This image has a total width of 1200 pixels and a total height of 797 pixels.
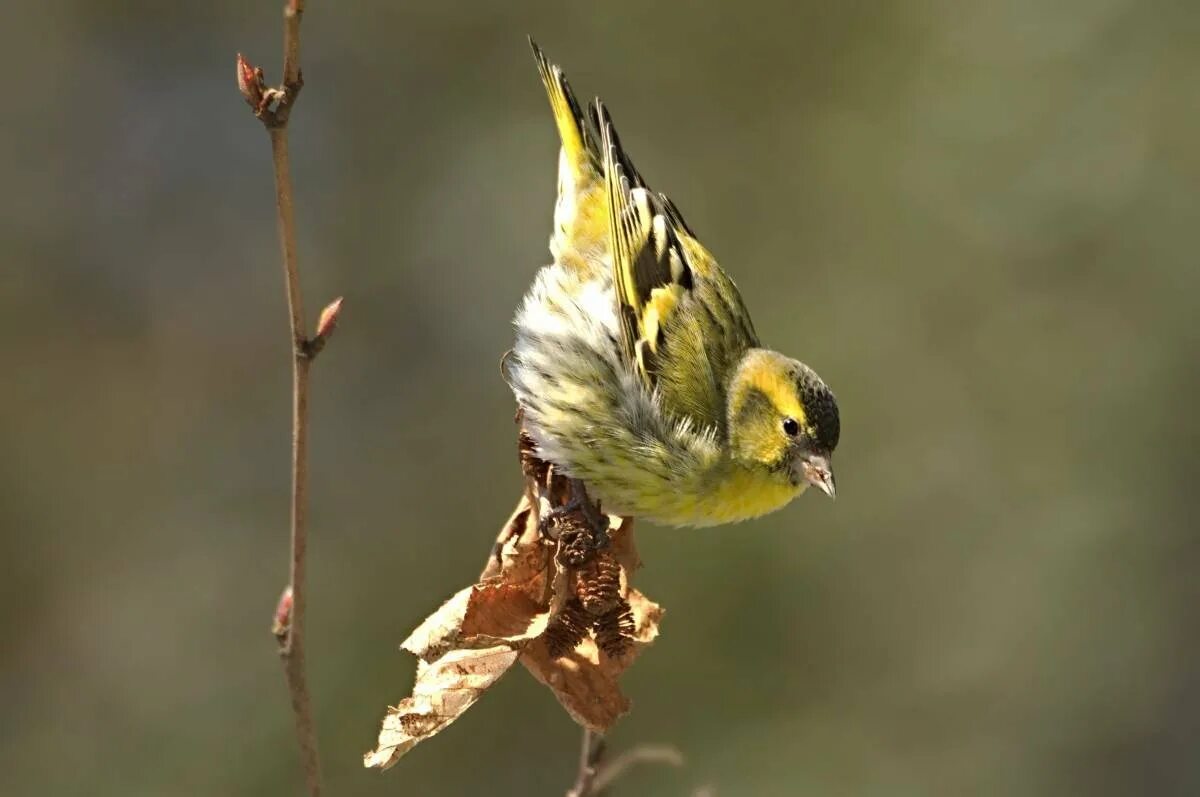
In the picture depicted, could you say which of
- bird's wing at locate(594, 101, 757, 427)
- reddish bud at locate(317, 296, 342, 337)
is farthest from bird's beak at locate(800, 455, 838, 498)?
reddish bud at locate(317, 296, 342, 337)

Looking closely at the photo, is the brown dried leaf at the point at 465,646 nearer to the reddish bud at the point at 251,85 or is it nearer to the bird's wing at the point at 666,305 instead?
the reddish bud at the point at 251,85

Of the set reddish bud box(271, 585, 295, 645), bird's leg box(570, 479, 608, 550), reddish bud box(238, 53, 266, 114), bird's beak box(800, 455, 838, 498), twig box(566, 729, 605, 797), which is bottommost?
twig box(566, 729, 605, 797)

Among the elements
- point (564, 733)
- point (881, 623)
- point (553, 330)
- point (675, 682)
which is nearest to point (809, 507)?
point (881, 623)

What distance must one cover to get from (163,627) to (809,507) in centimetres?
306

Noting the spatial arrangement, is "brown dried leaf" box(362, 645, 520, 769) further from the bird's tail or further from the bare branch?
the bird's tail

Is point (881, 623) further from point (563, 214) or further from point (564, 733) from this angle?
point (563, 214)

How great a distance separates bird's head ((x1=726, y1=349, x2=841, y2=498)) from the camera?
140 inches

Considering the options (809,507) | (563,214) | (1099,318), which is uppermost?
(563,214)

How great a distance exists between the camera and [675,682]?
244 inches

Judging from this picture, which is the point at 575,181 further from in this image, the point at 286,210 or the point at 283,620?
the point at 286,210

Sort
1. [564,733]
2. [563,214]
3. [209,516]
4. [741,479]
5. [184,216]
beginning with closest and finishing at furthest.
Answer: [741,479] → [563,214] → [564,733] → [209,516] → [184,216]

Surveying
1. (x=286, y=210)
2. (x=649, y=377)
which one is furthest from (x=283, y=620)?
(x=649, y=377)

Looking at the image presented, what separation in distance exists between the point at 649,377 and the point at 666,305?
259 mm

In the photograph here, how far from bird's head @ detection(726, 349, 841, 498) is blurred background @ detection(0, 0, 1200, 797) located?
265cm
